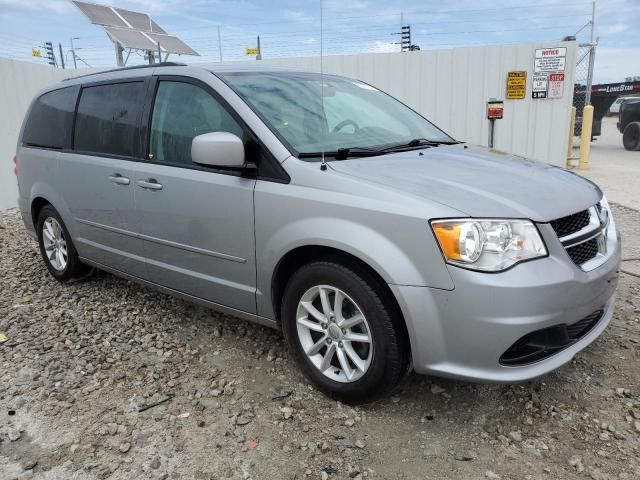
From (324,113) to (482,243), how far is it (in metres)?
1.41

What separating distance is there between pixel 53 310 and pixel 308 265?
2486mm

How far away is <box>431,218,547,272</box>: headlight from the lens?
2.15m

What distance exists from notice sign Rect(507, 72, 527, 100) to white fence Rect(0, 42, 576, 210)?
0.07 meters

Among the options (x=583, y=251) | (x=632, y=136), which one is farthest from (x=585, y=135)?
(x=583, y=251)

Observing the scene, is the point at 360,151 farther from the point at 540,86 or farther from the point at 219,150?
the point at 540,86

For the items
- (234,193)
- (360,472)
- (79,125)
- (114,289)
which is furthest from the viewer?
(114,289)

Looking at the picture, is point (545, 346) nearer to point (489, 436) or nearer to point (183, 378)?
point (489, 436)

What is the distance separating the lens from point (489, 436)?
240 cm

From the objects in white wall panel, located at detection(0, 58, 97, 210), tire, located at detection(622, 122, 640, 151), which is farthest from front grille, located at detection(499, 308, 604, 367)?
tire, located at detection(622, 122, 640, 151)

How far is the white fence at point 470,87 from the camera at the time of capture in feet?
31.2

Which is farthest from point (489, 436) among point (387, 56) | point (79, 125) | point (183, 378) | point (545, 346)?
point (387, 56)

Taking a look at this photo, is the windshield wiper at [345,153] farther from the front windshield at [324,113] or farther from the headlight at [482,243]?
the headlight at [482,243]

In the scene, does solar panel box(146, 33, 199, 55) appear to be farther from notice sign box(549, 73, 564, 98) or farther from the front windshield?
the front windshield

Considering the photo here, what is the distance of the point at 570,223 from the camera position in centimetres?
240
